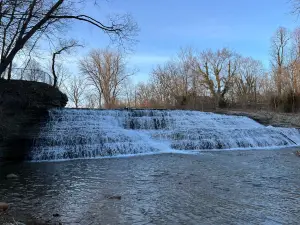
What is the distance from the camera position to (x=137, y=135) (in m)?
13.7

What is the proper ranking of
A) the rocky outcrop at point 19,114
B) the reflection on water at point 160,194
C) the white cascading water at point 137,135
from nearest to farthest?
the reflection on water at point 160,194, the rocky outcrop at point 19,114, the white cascading water at point 137,135

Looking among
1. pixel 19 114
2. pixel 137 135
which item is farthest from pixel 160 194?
pixel 19 114

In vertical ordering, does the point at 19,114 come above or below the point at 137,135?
above

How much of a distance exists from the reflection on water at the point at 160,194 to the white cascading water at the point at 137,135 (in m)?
3.39

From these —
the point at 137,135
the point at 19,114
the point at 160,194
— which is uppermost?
the point at 19,114

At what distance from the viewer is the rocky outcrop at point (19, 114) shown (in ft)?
38.0

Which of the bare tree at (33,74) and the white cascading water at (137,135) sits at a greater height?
the bare tree at (33,74)

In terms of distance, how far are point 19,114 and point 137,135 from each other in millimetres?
5256

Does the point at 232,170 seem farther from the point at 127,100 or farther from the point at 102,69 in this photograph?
the point at 127,100

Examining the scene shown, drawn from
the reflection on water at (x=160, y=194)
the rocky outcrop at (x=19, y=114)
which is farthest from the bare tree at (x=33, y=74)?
the reflection on water at (x=160, y=194)

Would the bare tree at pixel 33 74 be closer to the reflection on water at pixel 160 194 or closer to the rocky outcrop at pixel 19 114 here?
the rocky outcrop at pixel 19 114

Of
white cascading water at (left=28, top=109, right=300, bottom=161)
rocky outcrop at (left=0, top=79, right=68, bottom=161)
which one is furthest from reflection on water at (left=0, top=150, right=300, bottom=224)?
rocky outcrop at (left=0, top=79, right=68, bottom=161)

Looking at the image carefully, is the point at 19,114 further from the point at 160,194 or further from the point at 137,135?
the point at 160,194

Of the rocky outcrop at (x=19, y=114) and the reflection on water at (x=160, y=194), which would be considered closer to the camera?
the reflection on water at (x=160, y=194)
